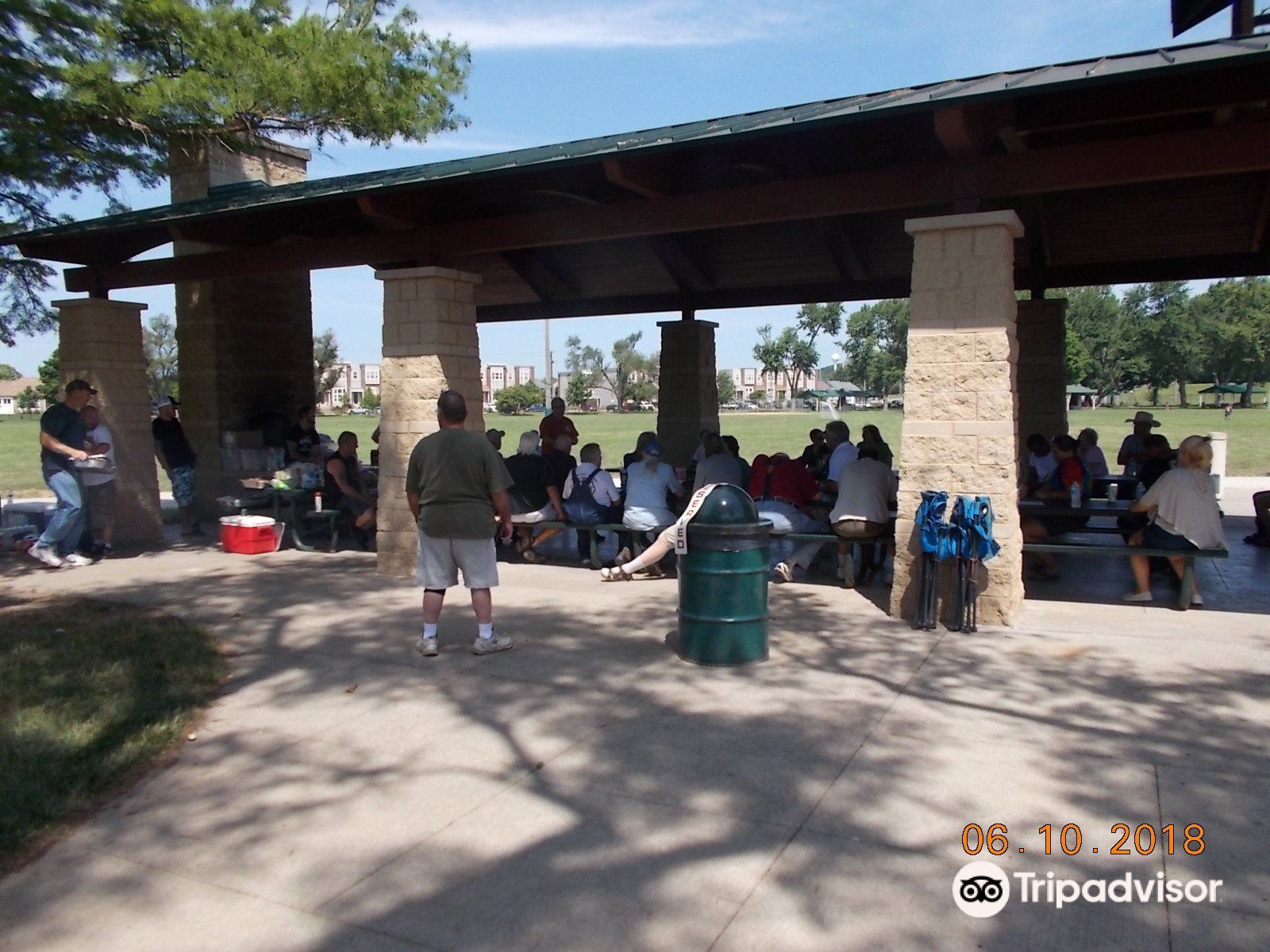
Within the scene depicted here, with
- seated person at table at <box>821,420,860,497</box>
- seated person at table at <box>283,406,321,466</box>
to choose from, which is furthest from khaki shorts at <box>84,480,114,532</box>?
seated person at table at <box>821,420,860,497</box>

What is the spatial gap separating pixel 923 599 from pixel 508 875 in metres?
4.10

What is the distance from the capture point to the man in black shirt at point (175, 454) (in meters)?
11.2

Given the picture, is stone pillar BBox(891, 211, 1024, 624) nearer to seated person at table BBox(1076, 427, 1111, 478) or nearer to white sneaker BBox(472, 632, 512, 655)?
white sneaker BBox(472, 632, 512, 655)

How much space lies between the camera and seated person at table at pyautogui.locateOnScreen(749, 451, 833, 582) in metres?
8.47

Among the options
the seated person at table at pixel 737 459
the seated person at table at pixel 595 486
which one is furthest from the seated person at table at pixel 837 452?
the seated person at table at pixel 595 486

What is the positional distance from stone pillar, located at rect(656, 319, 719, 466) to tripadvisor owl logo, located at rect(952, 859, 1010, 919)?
429 inches

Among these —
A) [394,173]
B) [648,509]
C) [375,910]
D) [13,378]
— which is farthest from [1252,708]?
[13,378]

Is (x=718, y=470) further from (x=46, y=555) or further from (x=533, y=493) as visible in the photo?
(x=46, y=555)

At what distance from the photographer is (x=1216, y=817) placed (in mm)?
3707

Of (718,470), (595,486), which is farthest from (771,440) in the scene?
(718,470)

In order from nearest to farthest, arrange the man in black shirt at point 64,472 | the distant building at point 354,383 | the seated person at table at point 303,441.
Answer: the man in black shirt at point 64,472 < the seated person at table at point 303,441 < the distant building at point 354,383

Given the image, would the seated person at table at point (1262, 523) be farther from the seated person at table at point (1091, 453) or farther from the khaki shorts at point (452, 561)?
the khaki shorts at point (452, 561)

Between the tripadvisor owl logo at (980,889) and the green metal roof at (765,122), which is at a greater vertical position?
the green metal roof at (765,122)

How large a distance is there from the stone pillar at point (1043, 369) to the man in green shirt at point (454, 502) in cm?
866
